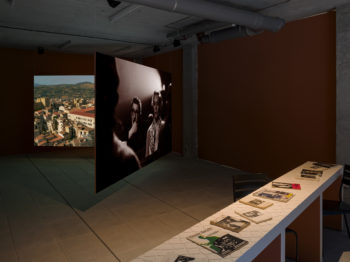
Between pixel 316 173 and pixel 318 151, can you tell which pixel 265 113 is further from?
pixel 316 173

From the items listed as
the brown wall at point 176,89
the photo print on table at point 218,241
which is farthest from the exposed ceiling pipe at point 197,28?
the photo print on table at point 218,241

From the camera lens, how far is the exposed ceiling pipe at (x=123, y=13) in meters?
5.52

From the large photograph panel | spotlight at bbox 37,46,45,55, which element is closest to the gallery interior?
spotlight at bbox 37,46,45,55

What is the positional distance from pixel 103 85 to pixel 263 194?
2.52 meters

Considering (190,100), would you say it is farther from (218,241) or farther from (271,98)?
(218,241)

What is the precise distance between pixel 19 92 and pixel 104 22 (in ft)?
15.8

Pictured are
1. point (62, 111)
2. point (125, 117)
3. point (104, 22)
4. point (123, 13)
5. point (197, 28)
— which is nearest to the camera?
point (125, 117)

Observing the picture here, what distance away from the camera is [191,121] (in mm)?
8328

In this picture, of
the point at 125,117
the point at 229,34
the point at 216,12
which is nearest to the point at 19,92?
the point at 125,117

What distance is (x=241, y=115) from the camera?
6.75m

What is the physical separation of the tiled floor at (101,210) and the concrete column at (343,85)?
4.40ft

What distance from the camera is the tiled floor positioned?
3.46 m

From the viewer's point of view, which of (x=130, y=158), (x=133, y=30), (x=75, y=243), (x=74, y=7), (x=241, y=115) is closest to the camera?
(x=75, y=243)

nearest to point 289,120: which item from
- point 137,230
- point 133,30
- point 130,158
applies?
point 130,158
